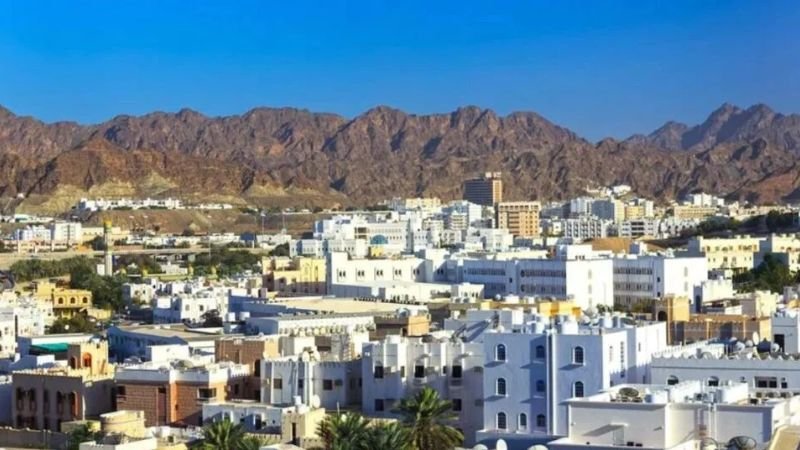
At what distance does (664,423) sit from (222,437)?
25.2 ft

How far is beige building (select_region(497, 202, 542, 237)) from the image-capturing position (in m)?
151

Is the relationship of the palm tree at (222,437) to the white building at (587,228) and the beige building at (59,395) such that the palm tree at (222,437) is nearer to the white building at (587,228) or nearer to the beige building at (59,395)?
the beige building at (59,395)

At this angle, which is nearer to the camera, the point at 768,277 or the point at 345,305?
the point at 345,305

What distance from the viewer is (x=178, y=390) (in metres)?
31.5

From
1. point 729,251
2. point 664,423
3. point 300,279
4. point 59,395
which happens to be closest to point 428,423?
point 664,423

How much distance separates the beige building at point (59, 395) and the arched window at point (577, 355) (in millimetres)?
10859

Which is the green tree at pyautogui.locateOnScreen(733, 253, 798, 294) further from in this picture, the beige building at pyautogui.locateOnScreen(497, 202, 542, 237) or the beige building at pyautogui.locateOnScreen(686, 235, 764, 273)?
the beige building at pyautogui.locateOnScreen(497, 202, 542, 237)

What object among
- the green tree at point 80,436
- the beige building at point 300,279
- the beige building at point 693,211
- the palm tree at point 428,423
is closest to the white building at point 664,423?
the palm tree at point 428,423

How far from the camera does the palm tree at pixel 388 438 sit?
2409 centimetres

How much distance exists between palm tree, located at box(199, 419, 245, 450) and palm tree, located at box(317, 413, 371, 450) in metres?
1.46

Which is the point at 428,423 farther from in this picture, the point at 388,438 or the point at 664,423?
the point at 664,423

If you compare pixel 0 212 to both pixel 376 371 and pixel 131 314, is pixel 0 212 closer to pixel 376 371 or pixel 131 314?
pixel 131 314

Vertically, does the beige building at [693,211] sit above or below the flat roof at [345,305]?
above

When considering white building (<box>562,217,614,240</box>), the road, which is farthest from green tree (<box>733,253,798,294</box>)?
white building (<box>562,217,614,240</box>)
